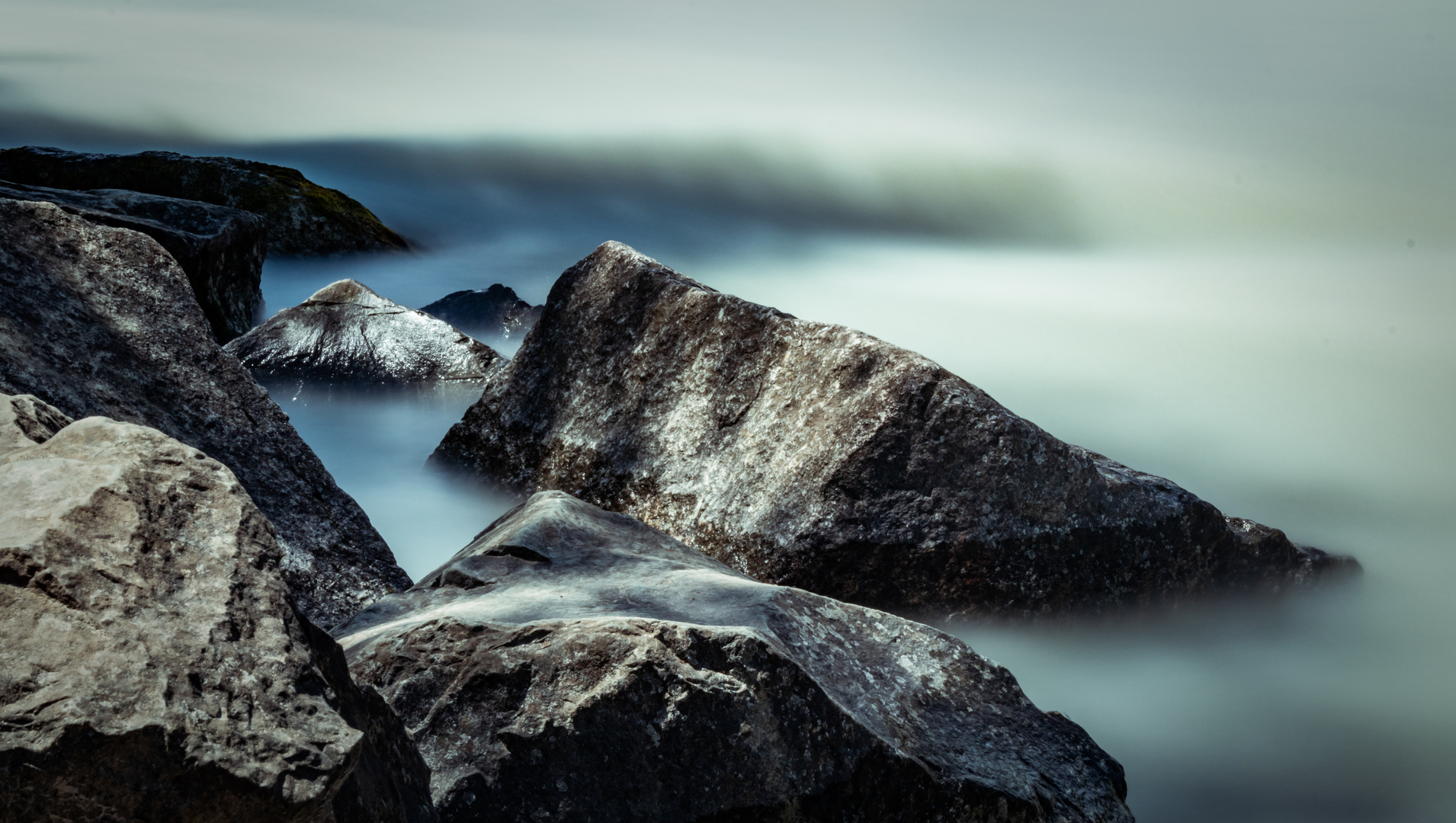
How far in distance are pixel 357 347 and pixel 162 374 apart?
305 centimetres

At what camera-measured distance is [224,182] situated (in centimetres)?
1148

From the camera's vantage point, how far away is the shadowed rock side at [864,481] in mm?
3455

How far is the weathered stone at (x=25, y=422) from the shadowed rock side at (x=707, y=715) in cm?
69

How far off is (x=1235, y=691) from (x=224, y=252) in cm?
655

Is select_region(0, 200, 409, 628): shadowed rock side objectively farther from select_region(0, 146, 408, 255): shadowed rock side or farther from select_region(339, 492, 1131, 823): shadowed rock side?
select_region(0, 146, 408, 255): shadowed rock side

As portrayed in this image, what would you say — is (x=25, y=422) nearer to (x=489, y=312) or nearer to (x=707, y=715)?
(x=707, y=715)

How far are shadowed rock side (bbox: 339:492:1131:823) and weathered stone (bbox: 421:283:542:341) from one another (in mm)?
5856

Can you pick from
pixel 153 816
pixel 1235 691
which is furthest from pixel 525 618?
pixel 1235 691

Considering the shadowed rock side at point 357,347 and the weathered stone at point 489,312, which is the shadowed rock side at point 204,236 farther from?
the weathered stone at point 489,312

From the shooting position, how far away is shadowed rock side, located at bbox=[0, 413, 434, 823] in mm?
1267

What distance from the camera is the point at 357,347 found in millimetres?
6262

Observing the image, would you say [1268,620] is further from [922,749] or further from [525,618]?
[525,618]

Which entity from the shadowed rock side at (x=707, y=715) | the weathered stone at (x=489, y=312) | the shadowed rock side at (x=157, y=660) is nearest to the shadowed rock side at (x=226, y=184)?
the weathered stone at (x=489, y=312)

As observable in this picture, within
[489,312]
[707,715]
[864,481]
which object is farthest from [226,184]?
[707,715]
